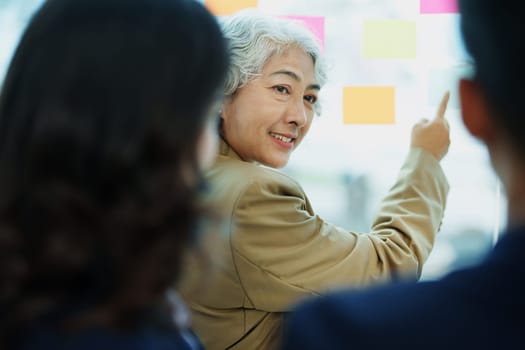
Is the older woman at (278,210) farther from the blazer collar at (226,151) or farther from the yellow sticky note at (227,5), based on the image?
the yellow sticky note at (227,5)

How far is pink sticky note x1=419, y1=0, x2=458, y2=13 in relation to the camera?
1.55 meters

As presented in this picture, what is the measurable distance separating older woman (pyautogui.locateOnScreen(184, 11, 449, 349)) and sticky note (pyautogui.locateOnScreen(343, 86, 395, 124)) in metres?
0.13

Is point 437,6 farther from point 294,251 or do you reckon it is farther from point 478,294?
point 478,294

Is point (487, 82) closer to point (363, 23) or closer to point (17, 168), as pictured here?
point (17, 168)

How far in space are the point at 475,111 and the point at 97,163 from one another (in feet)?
1.20

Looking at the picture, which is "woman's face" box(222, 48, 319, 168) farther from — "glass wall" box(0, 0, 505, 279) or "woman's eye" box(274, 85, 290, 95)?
"glass wall" box(0, 0, 505, 279)

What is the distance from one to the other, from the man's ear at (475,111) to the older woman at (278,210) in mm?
634

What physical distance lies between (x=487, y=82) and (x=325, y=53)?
0.99 meters

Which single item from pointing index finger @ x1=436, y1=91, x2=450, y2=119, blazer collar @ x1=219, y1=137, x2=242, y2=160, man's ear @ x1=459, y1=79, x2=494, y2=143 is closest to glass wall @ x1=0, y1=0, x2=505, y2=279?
pointing index finger @ x1=436, y1=91, x2=450, y2=119

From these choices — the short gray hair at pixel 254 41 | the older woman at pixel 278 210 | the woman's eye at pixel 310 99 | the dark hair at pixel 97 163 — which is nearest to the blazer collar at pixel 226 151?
the older woman at pixel 278 210

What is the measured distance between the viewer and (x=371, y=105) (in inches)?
61.8

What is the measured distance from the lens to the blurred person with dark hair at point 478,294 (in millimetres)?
552

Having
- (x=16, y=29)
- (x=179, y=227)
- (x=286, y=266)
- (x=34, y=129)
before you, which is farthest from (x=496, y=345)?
(x=16, y=29)

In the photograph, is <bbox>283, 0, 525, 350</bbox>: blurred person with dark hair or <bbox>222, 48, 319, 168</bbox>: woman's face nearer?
<bbox>283, 0, 525, 350</bbox>: blurred person with dark hair
